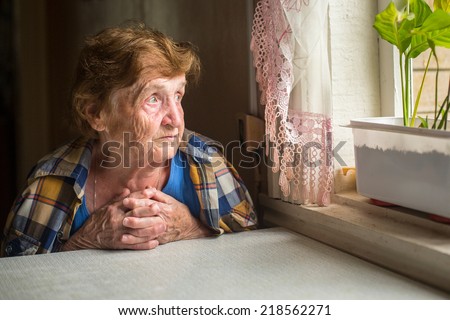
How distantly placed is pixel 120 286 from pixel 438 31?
2.68ft

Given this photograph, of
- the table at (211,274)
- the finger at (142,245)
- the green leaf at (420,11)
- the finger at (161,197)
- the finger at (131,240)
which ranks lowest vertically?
the table at (211,274)

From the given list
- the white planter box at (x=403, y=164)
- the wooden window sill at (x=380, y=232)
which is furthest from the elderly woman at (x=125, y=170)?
the white planter box at (x=403, y=164)

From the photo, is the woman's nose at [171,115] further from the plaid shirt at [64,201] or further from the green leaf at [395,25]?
the green leaf at [395,25]

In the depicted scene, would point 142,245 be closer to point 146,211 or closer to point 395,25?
point 146,211

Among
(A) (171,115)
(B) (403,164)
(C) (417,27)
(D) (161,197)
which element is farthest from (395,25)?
(D) (161,197)

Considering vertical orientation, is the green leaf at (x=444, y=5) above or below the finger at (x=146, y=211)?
above

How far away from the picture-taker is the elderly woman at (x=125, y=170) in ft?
4.68

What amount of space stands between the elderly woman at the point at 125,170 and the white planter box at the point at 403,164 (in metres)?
0.38

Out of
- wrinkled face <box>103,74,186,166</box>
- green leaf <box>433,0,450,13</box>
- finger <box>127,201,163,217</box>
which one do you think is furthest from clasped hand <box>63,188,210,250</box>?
green leaf <box>433,0,450,13</box>

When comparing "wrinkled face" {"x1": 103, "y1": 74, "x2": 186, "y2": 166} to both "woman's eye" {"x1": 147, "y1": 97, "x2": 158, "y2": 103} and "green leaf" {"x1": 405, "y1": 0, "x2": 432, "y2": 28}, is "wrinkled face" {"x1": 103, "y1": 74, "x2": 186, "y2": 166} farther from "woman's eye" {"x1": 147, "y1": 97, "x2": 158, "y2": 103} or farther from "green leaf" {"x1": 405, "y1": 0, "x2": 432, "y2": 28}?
"green leaf" {"x1": 405, "y1": 0, "x2": 432, "y2": 28}

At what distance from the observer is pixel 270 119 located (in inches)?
57.6

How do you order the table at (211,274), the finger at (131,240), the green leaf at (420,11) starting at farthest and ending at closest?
the finger at (131,240), the green leaf at (420,11), the table at (211,274)

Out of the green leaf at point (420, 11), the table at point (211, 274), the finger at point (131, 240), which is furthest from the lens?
the finger at point (131, 240)
